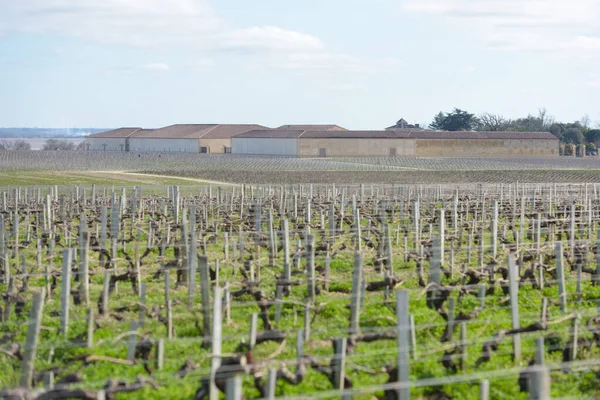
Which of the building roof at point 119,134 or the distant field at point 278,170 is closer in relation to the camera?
the distant field at point 278,170

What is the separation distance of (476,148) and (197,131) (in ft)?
127

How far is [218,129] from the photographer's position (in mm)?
107188

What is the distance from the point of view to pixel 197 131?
108 m

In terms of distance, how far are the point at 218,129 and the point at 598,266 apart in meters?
95.7

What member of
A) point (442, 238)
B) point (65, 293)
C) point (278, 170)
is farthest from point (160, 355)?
point (278, 170)

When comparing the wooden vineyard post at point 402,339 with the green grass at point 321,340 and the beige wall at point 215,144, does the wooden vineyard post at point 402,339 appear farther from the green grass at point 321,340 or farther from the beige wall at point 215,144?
the beige wall at point 215,144

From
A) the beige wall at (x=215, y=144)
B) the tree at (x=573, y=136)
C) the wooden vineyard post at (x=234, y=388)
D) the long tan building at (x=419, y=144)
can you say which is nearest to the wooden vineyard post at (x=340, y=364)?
the wooden vineyard post at (x=234, y=388)

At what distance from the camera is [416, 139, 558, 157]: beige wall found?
7981cm

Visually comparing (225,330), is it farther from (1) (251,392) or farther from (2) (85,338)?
(1) (251,392)

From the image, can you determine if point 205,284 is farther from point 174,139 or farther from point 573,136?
point 174,139

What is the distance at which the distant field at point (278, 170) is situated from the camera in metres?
52.9

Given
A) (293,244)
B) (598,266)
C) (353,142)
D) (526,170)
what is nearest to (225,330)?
(598,266)

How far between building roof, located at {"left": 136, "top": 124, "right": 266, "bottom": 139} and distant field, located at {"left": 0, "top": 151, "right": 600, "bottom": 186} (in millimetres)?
33247

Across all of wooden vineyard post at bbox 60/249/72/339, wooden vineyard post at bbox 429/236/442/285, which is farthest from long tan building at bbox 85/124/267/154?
wooden vineyard post at bbox 60/249/72/339
